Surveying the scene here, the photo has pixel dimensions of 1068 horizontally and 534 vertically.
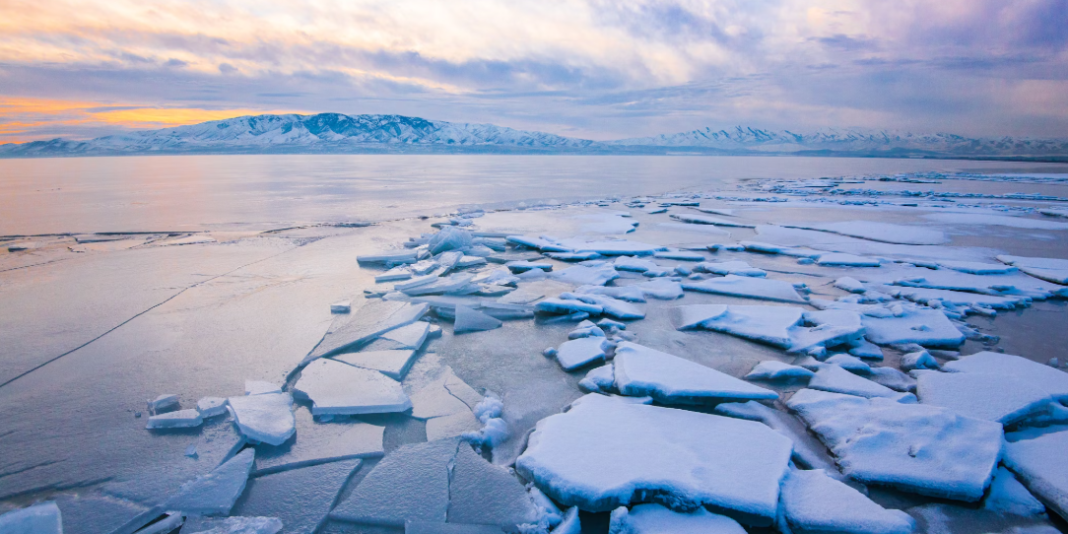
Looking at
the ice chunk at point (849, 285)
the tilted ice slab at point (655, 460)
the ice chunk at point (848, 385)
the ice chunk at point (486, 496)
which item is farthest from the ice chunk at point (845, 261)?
the ice chunk at point (486, 496)

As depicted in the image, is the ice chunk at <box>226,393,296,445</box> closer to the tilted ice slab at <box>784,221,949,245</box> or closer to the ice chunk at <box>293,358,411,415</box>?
the ice chunk at <box>293,358,411,415</box>

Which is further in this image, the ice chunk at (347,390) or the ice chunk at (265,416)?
the ice chunk at (347,390)

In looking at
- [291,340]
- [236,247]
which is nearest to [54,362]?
[291,340]

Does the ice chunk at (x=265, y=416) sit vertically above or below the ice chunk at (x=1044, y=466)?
below

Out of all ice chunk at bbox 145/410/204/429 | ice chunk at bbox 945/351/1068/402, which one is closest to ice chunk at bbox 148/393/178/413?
ice chunk at bbox 145/410/204/429

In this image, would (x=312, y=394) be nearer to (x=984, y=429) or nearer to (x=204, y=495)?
(x=204, y=495)

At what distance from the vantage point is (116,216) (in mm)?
8617

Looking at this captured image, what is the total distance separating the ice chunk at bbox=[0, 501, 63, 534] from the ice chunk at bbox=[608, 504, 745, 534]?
70.8 inches

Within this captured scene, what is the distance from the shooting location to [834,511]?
5.19ft

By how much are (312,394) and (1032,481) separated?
2.95 metres

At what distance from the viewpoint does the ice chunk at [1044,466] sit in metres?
1.66

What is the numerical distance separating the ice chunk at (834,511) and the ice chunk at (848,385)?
0.84m

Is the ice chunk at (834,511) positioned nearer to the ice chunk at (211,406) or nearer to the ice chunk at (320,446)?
the ice chunk at (320,446)

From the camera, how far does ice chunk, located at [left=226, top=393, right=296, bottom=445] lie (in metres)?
2.02
